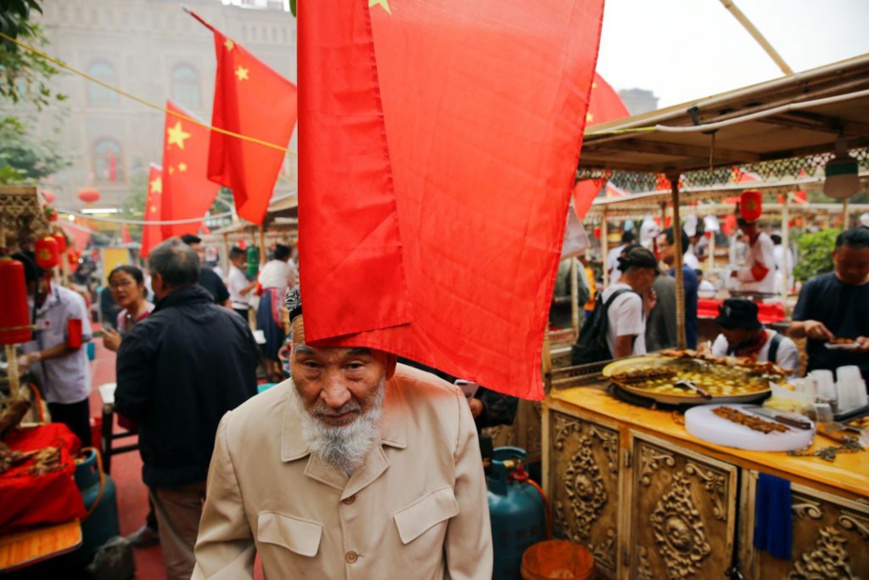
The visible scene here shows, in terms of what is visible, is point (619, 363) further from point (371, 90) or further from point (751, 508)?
point (371, 90)

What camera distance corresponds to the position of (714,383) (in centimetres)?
321

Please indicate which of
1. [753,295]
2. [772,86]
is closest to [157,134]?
[753,295]

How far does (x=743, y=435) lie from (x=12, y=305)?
4597 mm

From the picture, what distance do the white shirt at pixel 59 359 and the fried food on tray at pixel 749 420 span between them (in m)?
4.97

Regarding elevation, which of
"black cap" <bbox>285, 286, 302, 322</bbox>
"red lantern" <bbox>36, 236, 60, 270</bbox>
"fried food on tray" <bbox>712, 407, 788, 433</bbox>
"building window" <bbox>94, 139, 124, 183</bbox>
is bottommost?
"fried food on tray" <bbox>712, 407, 788, 433</bbox>

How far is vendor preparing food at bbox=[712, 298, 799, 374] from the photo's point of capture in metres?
3.46

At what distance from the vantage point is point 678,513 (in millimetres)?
2576

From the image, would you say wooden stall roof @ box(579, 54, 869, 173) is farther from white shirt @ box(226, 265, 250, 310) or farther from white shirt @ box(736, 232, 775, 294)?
white shirt @ box(226, 265, 250, 310)

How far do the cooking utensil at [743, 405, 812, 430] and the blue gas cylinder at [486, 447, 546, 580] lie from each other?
1.33m

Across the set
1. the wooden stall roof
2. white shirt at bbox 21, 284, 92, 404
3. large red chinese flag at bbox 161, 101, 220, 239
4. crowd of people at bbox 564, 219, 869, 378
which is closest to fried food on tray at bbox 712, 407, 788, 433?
crowd of people at bbox 564, 219, 869, 378

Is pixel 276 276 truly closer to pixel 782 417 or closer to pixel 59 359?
pixel 59 359

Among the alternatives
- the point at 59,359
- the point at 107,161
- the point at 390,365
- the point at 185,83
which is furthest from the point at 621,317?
the point at 107,161

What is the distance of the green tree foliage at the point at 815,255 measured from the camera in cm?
1014

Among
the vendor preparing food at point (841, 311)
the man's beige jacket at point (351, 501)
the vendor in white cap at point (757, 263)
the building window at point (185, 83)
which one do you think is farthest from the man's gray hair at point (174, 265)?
the building window at point (185, 83)
